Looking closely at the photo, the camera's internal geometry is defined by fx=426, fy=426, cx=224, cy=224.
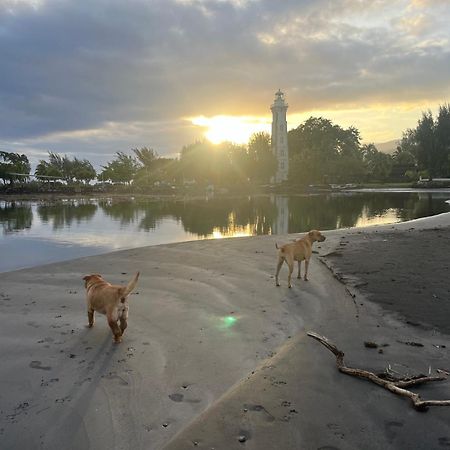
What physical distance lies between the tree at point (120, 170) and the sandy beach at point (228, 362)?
A: 96.5 m

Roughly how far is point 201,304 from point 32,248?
12.2 meters

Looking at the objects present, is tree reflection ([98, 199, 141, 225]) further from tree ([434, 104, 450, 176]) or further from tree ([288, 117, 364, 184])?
tree ([434, 104, 450, 176])

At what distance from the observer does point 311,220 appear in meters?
27.9

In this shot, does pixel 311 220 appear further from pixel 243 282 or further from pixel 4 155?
pixel 4 155

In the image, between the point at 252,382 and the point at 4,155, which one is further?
the point at 4,155

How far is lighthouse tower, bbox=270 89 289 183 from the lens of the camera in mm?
99875

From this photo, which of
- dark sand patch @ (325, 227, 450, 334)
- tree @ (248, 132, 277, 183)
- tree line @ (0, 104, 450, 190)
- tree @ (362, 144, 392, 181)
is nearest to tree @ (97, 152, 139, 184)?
tree line @ (0, 104, 450, 190)

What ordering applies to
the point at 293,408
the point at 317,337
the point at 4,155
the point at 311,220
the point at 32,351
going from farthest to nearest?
the point at 4,155 < the point at 311,220 < the point at 32,351 < the point at 317,337 < the point at 293,408

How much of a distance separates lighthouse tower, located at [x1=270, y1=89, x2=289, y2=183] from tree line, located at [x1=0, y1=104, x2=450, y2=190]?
4737 millimetres

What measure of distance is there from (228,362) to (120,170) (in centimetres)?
10263

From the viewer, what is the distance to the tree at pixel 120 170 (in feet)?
340

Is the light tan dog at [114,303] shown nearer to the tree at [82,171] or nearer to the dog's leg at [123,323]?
the dog's leg at [123,323]

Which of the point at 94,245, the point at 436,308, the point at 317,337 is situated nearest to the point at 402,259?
the point at 436,308

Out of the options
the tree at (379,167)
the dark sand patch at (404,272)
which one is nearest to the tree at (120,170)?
the tree at (379,167)
